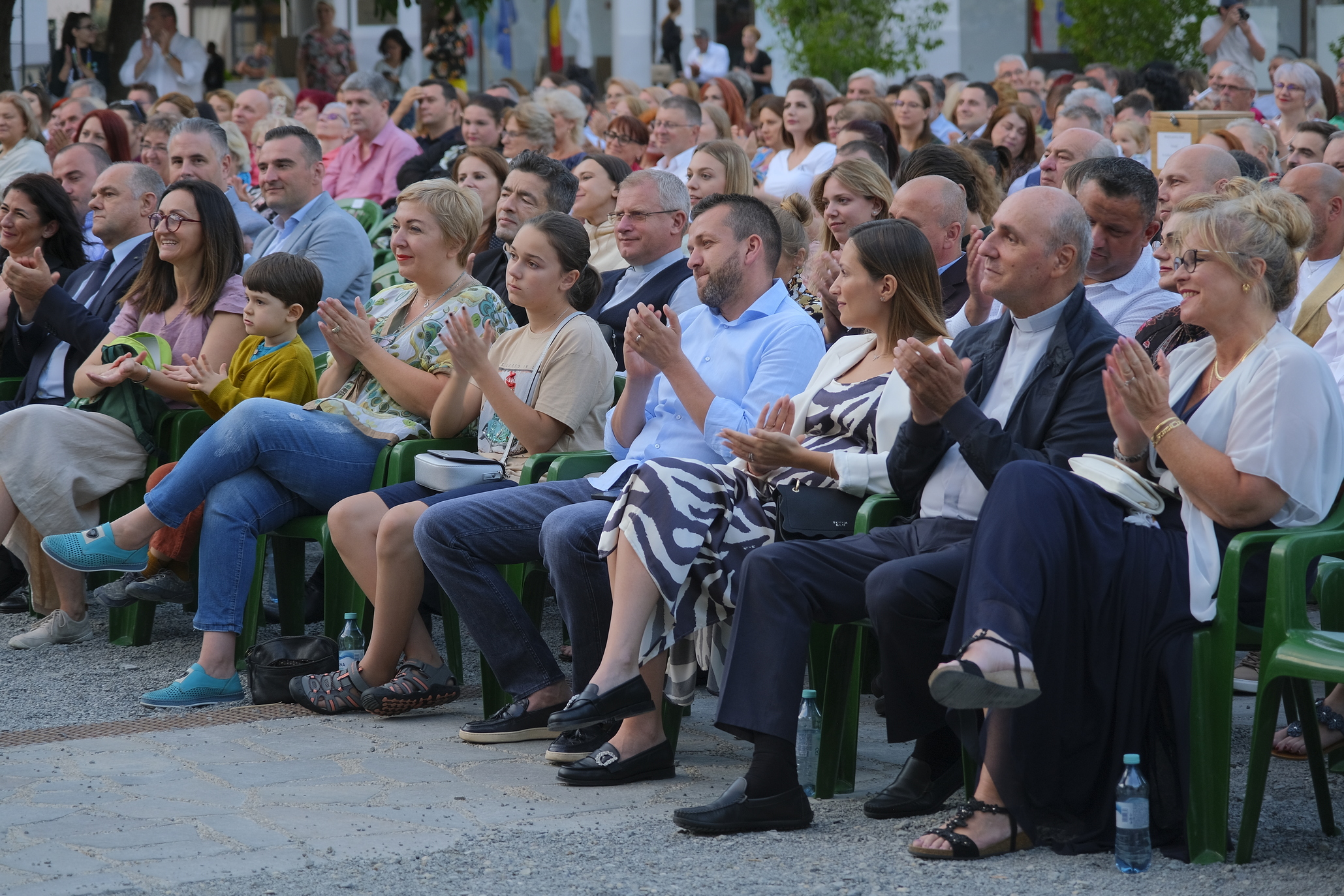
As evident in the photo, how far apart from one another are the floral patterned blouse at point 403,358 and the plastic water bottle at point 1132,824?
269cm

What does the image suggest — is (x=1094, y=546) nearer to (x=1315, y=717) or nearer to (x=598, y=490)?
(x=1315, y=717)

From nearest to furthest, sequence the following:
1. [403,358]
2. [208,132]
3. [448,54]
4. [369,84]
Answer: [403,358], [208,132], [369,84], [448,54]

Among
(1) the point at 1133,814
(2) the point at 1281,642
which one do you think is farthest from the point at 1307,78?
(1) the point at 1133,814

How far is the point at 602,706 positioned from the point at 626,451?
101 centimetres

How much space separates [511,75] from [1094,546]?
22.9m

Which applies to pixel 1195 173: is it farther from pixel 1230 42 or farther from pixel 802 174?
pixel 1230 42

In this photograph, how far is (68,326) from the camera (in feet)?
20.6

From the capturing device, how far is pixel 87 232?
344 inches

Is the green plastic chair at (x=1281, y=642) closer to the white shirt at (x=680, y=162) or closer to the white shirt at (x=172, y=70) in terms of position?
the white shirt at (x=680, y=162)

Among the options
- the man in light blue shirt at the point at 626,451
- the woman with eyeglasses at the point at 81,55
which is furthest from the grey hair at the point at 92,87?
the man in light blue shirt at the point at 626,451

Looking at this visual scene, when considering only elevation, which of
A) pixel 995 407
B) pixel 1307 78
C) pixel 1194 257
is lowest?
pixel 995 407

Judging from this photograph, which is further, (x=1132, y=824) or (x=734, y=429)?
(x=734, y=429)

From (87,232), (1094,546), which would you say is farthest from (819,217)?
(87,232)

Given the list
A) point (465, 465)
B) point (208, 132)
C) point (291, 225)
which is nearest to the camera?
point (465, 465)
